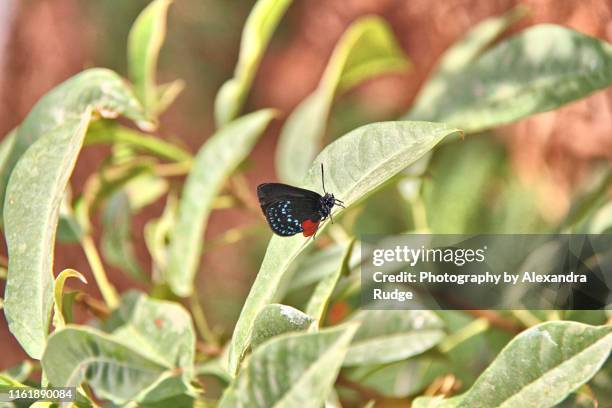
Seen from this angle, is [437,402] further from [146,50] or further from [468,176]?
[468,176]

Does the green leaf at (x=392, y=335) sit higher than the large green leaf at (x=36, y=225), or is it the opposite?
the large green leaf at (x=36, y=225)

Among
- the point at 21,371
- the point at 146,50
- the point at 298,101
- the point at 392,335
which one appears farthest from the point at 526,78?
the point at 298,101

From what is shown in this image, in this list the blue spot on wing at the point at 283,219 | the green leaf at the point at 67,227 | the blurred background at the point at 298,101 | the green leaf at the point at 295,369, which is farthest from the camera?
the blurred background at the point at 298,101

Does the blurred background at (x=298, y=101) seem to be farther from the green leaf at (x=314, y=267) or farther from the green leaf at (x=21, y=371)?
the green leaf at (x=21, y=371)

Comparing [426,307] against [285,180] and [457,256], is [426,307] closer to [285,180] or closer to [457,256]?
[457,256]

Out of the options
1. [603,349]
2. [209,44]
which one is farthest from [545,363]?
[209,44]

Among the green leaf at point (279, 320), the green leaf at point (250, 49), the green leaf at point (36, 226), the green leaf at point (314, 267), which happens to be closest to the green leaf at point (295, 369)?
the green leaf at point (279, 320)

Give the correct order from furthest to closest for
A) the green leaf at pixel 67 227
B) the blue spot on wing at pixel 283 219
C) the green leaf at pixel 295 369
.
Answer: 1. the green leaf at pixel 67 227
2. the blue spot on wing at pixel 283 219
3. the green leaf at pixel 295 369
